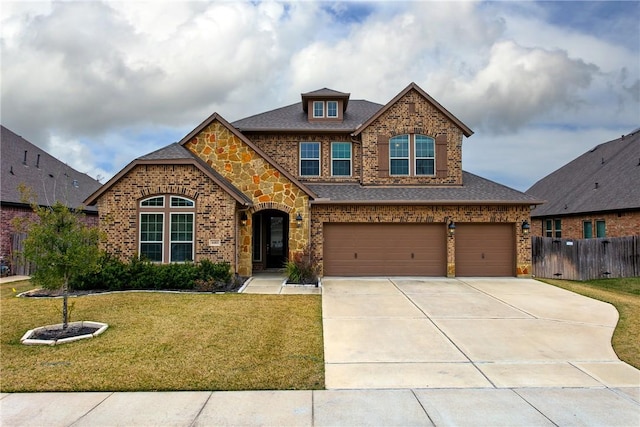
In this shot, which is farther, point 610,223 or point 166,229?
point 610,223

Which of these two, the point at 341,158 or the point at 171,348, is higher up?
the point at 341,158

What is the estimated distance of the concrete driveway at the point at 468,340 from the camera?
237 inches

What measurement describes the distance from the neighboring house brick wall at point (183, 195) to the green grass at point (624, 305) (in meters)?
10.7

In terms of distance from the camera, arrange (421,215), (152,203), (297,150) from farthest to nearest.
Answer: (297,150)
(421,215)
(152,203)

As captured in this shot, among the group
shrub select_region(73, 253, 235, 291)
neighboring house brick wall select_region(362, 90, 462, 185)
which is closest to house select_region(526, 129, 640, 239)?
neighboring house brick wall select_region(362, 90, 462, 185)

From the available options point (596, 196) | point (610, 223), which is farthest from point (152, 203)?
point (596, 196)

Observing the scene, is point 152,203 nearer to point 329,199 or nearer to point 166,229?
point 166,229

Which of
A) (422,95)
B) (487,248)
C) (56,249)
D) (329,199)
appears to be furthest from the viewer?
(422,95)

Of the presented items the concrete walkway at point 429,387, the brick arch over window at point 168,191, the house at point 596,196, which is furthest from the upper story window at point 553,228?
the brick arch over window at point 168,191

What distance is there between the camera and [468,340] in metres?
7.88

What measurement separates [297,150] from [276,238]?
4136mm

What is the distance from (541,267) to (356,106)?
11464 mm

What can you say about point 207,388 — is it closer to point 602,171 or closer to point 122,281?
point 122,281

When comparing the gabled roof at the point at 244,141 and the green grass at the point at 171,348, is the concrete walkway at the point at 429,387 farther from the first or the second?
the gabled roof at the point at 244,141
